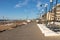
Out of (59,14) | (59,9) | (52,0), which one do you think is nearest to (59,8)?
(59,9)

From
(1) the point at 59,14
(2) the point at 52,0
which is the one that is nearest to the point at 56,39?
(2) the point at 52,0

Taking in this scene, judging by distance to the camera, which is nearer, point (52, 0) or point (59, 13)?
point (52, 0)

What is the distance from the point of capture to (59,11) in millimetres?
40500

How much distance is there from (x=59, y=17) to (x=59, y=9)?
5.10 meters

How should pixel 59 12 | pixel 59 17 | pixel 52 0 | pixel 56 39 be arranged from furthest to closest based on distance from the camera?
1. pixel 59 12
2. pixel 59 17
3. pixel 52 0
4. pixel 56 39

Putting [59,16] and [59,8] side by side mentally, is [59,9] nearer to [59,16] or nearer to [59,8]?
[59,8]

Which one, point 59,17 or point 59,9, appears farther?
point 59,9

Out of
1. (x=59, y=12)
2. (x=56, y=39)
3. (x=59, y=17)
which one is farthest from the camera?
(x=59, y=12)

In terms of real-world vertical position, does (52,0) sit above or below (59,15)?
above

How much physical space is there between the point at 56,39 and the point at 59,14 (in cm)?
2851

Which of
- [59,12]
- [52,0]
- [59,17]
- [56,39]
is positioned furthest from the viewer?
[59,12]

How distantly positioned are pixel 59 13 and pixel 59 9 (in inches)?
106

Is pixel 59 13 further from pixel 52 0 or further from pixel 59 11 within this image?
pixel 52 0

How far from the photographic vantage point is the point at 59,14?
3878 cm
